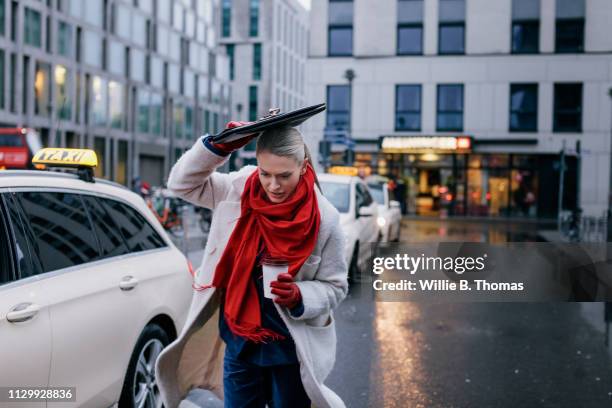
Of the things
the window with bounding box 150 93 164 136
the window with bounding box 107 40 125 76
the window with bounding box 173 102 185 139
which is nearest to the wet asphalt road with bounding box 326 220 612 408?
the window with bounding box 107 40 125 76

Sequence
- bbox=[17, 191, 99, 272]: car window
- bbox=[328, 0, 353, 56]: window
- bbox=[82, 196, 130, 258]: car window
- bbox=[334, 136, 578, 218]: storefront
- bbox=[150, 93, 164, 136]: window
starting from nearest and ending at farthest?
bbox=[17, 191, 99, 272]: car window < bbox=[82, 196, 130, 258]: car window < bbox=[334, 136, 578, 218]: storefront < bbox=[328, 0, 353, 56]: window < bbox=[150, 93, 164, 136]: window

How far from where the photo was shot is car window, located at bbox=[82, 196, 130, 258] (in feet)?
13.6

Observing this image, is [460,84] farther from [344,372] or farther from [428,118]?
[344,372]

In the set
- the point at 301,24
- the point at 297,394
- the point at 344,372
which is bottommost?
the point at 344,372

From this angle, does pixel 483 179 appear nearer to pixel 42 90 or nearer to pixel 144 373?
pixel 42 90

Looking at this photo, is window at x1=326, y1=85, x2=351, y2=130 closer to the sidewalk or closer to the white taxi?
the sidewalk

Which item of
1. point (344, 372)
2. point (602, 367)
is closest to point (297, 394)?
point (344, 372)

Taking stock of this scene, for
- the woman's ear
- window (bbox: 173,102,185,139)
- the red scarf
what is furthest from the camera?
window (bbox: 173,102,185,139)

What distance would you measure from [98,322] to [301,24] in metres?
103

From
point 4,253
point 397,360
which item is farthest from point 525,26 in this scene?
point 4,253

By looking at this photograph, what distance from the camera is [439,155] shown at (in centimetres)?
3688

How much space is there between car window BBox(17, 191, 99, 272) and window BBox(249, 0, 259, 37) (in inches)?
3269

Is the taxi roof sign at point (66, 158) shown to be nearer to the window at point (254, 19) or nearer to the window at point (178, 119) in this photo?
the window at point (178, 119)

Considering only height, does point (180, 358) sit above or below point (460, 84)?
below
